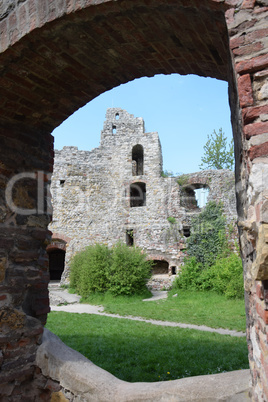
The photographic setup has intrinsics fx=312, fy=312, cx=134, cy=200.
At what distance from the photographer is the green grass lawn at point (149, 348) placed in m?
4.10

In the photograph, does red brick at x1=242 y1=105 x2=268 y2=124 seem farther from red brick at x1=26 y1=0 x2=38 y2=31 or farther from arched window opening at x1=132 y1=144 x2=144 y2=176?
arched window opening at x1=132 y1=144 x2=144 y2=176

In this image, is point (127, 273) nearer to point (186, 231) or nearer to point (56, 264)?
point (186, 231)

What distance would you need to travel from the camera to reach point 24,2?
243cm

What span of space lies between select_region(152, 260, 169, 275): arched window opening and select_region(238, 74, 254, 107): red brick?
48.2 feet

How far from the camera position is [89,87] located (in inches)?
122

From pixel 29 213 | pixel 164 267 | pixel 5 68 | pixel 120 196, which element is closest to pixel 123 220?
pixel 120 196

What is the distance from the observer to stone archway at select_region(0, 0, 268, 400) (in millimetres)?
1692

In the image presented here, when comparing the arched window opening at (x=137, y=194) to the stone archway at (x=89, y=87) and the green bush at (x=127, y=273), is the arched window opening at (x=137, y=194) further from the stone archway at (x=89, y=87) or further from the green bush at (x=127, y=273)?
the stone archway at (x=89, y=87)

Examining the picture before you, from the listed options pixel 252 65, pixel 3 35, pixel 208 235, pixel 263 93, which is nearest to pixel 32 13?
pixel 3 35

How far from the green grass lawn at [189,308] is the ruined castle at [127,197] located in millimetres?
3090

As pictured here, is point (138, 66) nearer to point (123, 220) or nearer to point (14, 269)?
point (14, 269)

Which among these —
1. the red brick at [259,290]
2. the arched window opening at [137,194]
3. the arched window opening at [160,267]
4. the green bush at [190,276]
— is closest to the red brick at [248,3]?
the red brick at [259,290]

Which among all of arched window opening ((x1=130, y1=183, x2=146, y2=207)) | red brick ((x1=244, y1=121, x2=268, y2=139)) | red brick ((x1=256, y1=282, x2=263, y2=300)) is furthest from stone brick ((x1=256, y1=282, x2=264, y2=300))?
arched window opening ((x1=130, y1=183, x2=146, y2=207))

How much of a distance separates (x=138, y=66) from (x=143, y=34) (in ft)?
1.70
